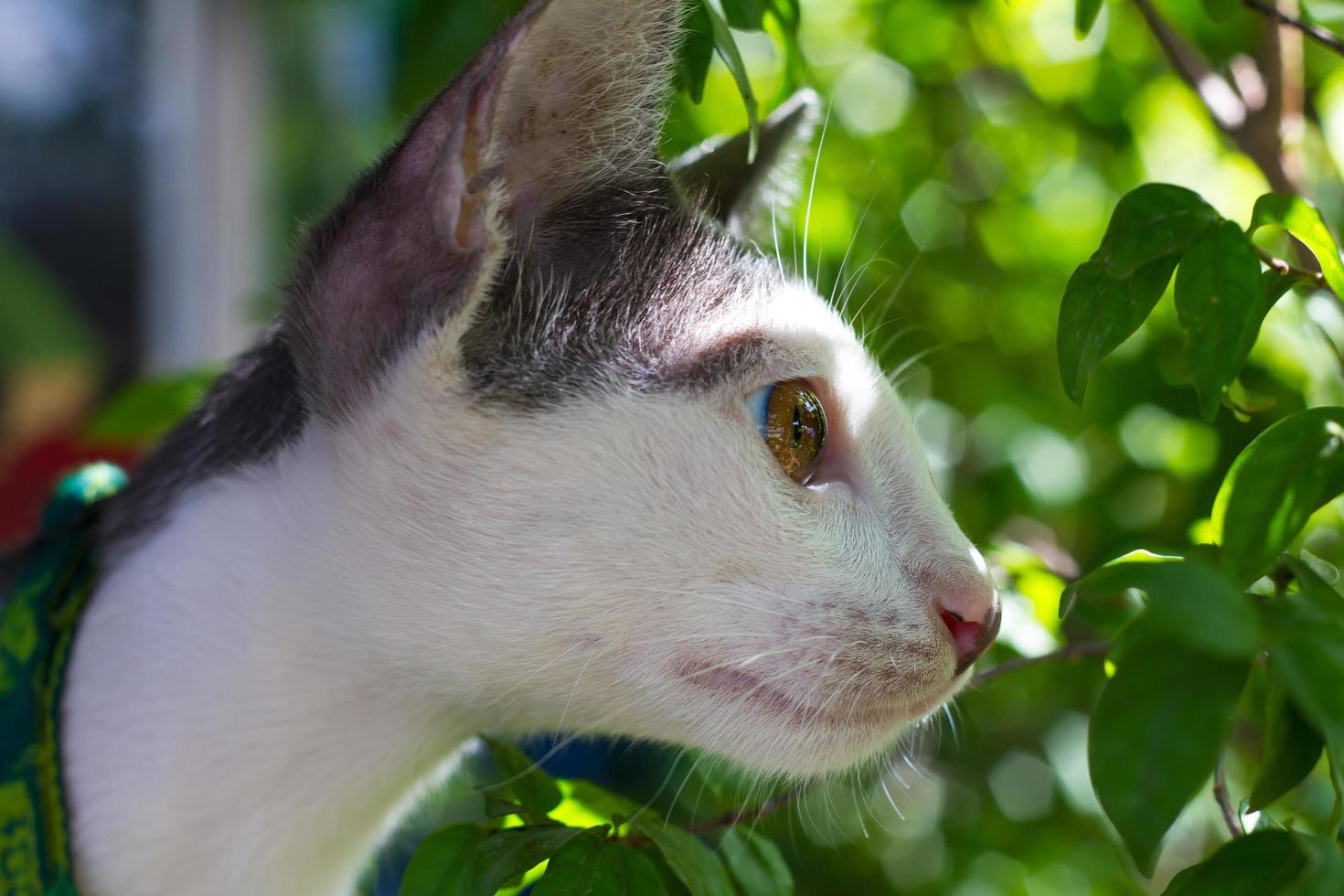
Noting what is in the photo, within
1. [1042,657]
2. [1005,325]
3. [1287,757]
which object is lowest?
[1005,325]

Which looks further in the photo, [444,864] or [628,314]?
[628,314]

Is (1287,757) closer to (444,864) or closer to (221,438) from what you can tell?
(444,864)

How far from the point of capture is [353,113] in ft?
9.55

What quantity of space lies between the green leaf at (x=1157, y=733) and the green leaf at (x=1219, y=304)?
16 cm

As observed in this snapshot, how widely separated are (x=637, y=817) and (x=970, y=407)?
920 mm

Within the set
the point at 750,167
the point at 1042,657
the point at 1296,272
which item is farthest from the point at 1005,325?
the point at 1296,272

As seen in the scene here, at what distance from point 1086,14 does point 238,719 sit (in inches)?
30.9

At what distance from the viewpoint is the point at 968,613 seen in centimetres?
80

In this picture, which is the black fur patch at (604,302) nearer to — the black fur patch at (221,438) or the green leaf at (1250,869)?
the black fur patch at (221,438)

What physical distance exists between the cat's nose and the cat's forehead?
19cm

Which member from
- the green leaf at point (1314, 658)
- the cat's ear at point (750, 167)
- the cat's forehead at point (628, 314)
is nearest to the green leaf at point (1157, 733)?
the green leaf at point (1314, 658)

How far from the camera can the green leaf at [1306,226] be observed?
64 cm

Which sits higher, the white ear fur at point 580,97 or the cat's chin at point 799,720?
the white ear fur at point 580,97

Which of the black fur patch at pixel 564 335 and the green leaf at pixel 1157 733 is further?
the black fur patch at pixel 564 335
